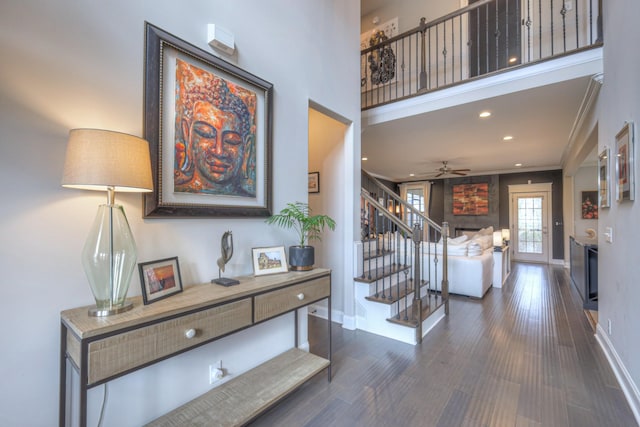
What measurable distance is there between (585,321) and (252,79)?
15.1 ft

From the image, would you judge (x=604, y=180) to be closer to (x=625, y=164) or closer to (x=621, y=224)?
(x=621, y=224)

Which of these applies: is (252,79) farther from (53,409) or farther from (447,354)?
(447,354)

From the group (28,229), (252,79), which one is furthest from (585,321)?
(28,229)

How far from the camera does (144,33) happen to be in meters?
1.49

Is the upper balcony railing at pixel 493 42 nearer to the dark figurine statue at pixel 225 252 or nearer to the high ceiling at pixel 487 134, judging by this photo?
the high ceiling at pixel 487 134

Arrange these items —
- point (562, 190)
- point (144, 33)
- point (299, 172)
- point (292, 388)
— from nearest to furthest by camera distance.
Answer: point (144, 33), point (292, 388), point (299, 172), point (562, 190)

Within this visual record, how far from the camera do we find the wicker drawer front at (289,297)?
1638mm

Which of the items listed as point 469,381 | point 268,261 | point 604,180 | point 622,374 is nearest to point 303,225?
point 268,261

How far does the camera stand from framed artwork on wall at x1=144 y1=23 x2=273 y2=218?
1524 mm

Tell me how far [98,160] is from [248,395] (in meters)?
1.56

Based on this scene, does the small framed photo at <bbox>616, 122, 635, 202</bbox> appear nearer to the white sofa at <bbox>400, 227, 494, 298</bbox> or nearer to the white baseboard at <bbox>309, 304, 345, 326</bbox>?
the white sofa at <bbox>400, 227, 494, 298</bbox>

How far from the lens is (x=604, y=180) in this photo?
105 inches

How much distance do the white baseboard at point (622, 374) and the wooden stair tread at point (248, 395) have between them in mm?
2044

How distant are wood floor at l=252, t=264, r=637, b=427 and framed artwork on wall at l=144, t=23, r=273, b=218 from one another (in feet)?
4.83
